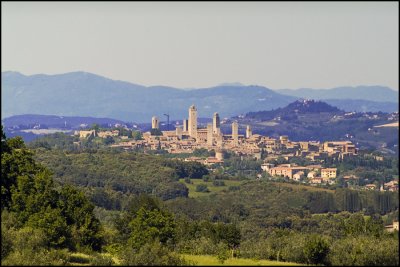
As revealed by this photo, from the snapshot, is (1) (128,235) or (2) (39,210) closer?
(2) (39,210)

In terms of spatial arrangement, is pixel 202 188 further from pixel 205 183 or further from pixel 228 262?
pixel 228 262

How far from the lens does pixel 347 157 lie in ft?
567

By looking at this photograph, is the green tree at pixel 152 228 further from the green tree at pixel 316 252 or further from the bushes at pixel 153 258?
the green tree at pixel 316 252

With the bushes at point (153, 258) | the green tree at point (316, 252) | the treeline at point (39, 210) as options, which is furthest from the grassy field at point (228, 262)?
the treeline at point (39, 210)

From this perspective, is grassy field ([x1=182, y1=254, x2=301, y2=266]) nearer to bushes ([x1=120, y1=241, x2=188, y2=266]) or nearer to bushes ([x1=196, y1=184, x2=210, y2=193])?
bushes ([x1=120, y1=241, x2=188, y2=266])

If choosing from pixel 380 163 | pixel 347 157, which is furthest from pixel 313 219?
pixel 347 157

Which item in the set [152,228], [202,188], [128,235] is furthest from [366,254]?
[202,188]

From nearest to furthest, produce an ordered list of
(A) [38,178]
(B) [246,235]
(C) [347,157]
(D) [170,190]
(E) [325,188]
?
(A) [38,178], (B) [246,235], (D) [170,190], (E) [325,188], (C) [347,157]

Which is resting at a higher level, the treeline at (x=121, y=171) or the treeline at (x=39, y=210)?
the treeline at (x=39, y=210)

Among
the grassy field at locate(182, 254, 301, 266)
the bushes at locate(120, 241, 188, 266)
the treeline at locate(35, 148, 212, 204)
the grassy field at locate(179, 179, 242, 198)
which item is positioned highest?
the bushes at locate(120, 241, 188, 266)

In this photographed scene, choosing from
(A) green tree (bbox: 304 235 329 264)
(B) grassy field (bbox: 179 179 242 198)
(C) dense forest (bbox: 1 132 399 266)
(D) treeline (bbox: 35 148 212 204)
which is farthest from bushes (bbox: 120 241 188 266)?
(B) grassy field (bbox: 179 179 242 198)

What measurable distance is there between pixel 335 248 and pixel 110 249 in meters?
8.24

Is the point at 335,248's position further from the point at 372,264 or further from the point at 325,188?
the point at 325,188

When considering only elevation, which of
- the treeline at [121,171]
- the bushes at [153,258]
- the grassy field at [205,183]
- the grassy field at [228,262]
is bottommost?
the grassy field at [205,183]
